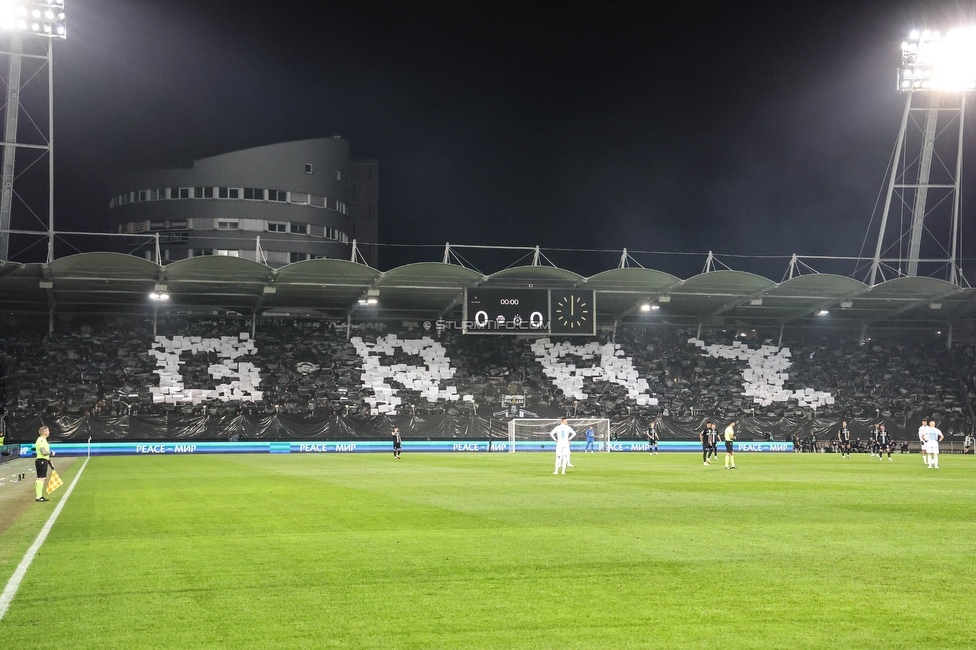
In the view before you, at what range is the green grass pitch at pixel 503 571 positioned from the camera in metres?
7.87

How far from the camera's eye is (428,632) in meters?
7.86

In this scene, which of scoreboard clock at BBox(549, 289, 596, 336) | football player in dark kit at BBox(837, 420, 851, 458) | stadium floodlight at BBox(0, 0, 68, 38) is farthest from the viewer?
scoreboard clock at BBox(549, 289, 596, 336)

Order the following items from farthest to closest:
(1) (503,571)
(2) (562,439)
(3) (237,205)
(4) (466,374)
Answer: (3) (237,205) < (4) (466,374) < (2) (562,439) < (1) (503,571)

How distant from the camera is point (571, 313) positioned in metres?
48.9

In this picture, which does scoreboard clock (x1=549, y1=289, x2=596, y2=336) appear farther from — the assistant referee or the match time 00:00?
the assistant referee

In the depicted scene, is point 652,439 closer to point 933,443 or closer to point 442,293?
point 442,293

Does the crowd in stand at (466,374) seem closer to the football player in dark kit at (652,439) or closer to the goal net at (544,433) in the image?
the goal net at (544,433)

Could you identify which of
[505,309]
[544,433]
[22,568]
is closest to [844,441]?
[544,433]

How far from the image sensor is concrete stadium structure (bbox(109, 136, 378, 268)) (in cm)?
7381

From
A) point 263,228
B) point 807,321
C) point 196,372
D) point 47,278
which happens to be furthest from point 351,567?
point 263,228

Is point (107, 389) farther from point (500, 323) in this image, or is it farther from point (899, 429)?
point (899, 429)

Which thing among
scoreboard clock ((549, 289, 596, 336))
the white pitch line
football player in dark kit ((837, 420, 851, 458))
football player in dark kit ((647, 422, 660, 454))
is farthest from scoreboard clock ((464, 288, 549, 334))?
the white pitch line

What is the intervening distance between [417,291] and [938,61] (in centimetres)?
3154

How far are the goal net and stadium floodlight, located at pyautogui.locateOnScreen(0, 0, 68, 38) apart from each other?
1218 inches
